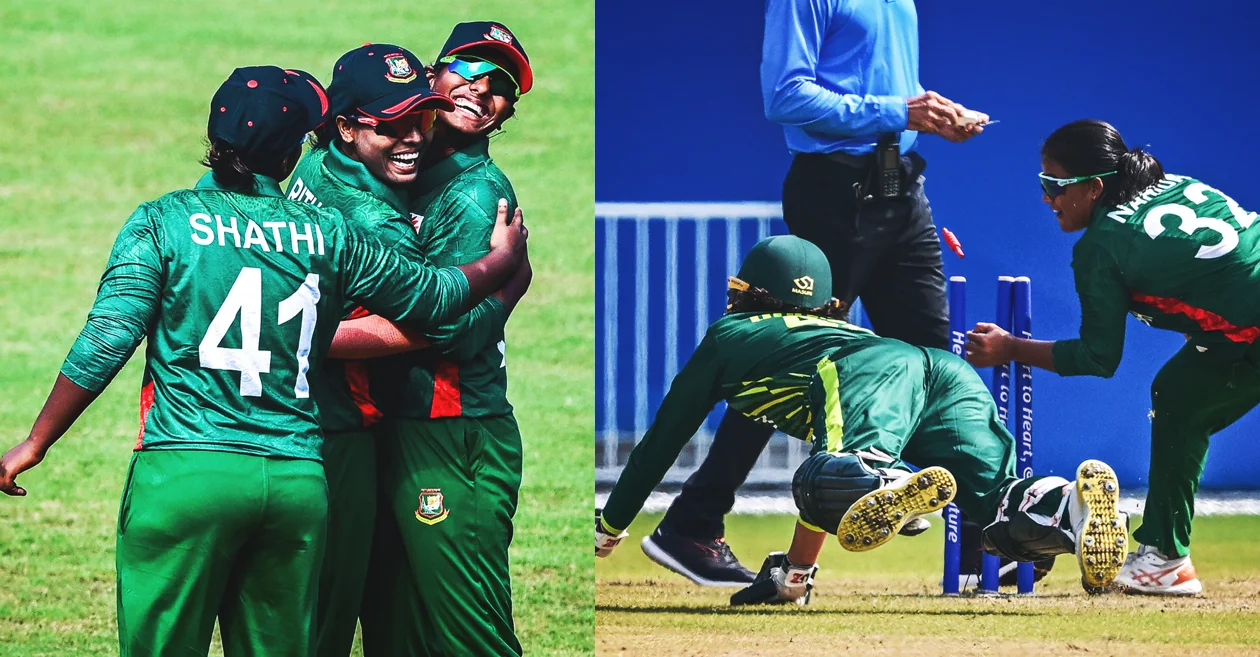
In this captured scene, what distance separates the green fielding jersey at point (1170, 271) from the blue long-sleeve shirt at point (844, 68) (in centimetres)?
62

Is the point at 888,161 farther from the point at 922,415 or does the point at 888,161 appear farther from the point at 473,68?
the point at 473,68

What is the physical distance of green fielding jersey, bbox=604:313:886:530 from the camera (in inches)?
180

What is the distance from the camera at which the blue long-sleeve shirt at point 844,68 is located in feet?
14.9

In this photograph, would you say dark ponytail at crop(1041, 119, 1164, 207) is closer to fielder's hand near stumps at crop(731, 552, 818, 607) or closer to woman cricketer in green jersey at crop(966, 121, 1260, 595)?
woman cricketer in green jersey at crop(966, 121, 1260, 595)

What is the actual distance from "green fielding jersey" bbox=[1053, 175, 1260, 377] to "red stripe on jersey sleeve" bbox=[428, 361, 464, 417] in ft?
5.86

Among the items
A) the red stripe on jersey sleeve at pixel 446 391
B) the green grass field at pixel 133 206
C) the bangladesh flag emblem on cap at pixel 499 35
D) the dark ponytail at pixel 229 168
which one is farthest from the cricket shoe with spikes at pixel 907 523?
the dark ponytail at pixel 229 168

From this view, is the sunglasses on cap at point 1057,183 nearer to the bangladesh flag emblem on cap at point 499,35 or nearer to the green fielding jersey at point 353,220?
the bangladesh flag emblem on cap at point 499,35

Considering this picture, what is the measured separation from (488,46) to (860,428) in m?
1.48

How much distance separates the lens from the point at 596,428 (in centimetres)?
480

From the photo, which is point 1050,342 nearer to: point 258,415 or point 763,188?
point 763,188

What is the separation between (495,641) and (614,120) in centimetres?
161

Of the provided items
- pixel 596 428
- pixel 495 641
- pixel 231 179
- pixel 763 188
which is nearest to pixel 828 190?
pixel 763 188

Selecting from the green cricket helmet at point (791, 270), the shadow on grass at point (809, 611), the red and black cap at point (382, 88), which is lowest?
the shadow on grass at point (809, 611)

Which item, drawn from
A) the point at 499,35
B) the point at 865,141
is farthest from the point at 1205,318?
the point at 499,35
